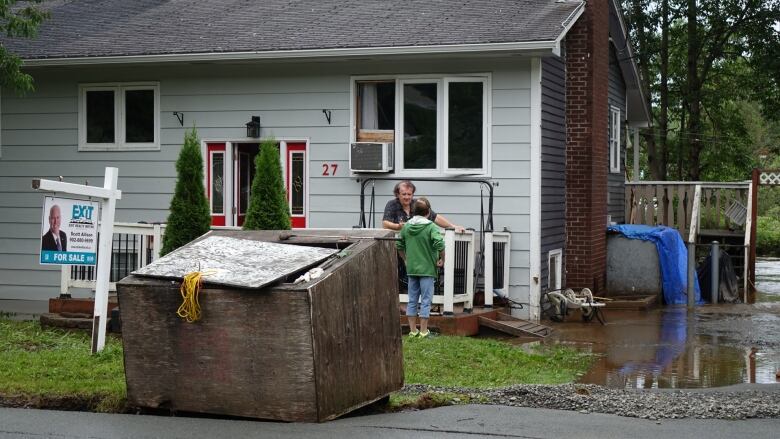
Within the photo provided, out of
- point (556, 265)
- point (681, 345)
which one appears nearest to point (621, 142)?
point (556, 265)

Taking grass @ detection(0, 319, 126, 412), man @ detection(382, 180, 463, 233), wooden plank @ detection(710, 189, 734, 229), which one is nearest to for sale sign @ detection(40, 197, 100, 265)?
grass @ detection(0, 319, 126, 412)

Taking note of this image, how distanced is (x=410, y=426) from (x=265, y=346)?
1.20 m

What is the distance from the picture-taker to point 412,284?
13.0m

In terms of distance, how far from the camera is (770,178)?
73.0 feet

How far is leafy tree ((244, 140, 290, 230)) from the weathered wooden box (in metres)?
5.07

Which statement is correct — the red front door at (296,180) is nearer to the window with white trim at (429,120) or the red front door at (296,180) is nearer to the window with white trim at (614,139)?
the window with white trim at (429,120)

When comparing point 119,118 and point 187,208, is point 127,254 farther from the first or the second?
point 119,118

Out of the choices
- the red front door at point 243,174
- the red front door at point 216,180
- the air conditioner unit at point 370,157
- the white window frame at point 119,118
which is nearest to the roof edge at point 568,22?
the air conditioner unit at point 370,157

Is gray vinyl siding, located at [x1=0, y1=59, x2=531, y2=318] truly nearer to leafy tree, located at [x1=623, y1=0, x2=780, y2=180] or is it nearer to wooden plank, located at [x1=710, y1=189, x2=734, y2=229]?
wooden plank, located at [x1=710, y1=189, x2=734, y2=229]

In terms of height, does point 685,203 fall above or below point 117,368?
above

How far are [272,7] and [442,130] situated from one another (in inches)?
170

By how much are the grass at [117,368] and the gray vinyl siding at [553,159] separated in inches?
141

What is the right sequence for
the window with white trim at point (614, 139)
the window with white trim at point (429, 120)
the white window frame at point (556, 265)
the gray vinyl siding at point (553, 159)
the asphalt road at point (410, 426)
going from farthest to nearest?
the window with white trim at point (614, 139)
the white window frame at point (556, 265)
the gray vinyl siding at point (553, 159)
the window with white trim at point (429, 120)
the asphalt road at point (410, 426)

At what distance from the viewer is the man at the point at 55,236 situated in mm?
10547
